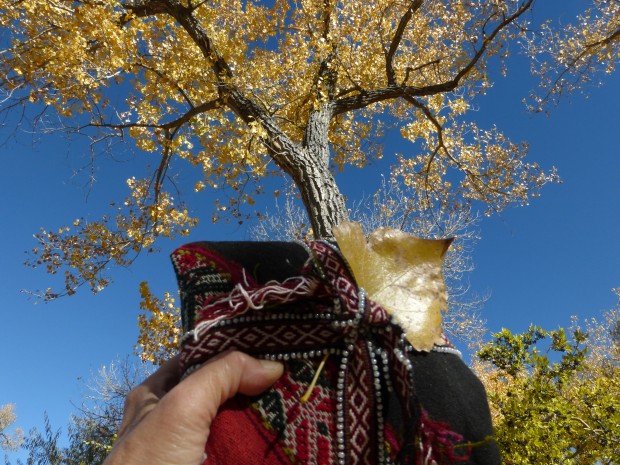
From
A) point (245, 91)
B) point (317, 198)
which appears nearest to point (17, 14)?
point (245, 91)

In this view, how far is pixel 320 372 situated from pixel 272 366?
0.40 ft

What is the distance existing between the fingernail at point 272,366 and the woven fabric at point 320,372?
2 centimetres

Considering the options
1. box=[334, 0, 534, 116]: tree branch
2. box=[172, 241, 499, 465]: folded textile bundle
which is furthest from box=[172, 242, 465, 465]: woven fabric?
box=[334, 0, 534, 116]: tree branch

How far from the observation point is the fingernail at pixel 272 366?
101cm

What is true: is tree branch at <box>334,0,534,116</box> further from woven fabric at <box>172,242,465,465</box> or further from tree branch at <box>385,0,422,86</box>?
woven fabric at <box>172,242,465,465</box>

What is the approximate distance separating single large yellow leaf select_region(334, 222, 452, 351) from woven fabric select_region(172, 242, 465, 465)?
1.7 inches

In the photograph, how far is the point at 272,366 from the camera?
1.01 metres

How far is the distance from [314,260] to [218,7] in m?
7.31

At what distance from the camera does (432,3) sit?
679 centimetres

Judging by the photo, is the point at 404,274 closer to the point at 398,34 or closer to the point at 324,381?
the point at 324,381

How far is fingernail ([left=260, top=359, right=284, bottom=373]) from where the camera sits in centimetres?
101


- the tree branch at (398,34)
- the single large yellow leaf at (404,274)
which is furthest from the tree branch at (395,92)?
the single large yellow leaf at (404,274)

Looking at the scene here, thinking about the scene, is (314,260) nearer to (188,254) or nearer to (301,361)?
(301,361)

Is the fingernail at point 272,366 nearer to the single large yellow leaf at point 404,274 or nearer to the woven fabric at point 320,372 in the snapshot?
the woven fabric at point 320,372
